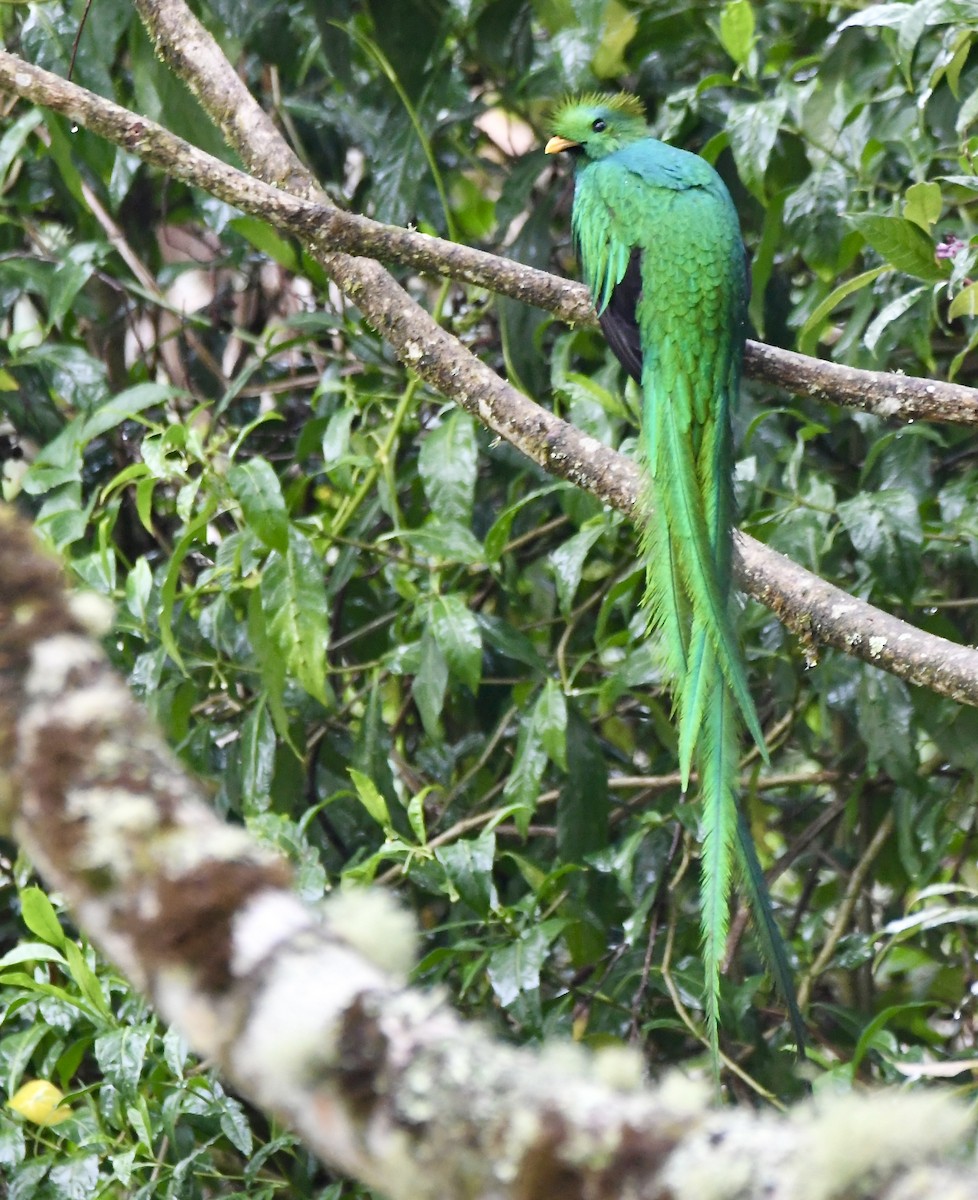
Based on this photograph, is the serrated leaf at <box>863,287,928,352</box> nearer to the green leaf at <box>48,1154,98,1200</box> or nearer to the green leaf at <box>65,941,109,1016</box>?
the green leaf at <box>65,941,109,1016</box>

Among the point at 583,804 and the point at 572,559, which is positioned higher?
the point at 572,559

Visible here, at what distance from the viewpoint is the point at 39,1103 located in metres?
1.75

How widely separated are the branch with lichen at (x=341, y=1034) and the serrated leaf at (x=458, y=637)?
117 centimetres

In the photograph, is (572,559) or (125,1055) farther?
(572,559)

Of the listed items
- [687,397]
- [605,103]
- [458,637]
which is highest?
[605,103]

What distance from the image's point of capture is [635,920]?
74.2 inches

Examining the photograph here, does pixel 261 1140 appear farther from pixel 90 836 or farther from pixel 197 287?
pixel 197 287

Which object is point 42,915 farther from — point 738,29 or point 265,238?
point 738,29

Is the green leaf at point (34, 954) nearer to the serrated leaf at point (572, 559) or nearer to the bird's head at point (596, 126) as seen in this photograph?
the serrated leaf at point (572, 559)

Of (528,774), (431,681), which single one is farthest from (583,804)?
(431,681)

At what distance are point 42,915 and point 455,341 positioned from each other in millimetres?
833

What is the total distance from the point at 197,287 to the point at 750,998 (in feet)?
6.71

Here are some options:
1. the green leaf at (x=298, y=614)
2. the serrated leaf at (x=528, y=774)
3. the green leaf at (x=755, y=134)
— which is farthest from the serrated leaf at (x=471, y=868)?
the green leaf at (x=755, y=134)

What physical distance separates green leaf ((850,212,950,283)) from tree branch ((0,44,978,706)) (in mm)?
167
